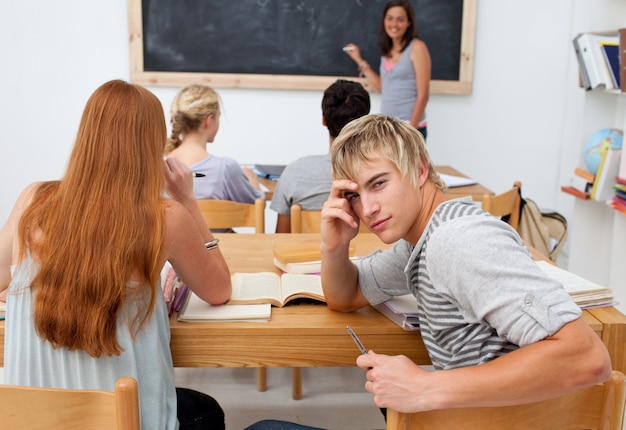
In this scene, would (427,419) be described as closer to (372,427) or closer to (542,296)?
(542,296)

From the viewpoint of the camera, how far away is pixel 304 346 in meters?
1.52

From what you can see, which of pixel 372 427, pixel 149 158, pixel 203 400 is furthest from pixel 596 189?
pixel 149 158

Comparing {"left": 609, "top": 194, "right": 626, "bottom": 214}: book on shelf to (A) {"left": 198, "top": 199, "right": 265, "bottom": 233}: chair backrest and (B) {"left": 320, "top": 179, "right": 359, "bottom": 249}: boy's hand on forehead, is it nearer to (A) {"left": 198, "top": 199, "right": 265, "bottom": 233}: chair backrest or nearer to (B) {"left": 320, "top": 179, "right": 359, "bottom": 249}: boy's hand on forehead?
(A) {"left": 198, "top": 199, "right": 265, "bottom": 233}: chair backrest

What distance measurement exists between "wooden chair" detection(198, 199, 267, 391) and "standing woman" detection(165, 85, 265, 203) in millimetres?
337

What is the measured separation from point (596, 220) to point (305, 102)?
1.88 meters

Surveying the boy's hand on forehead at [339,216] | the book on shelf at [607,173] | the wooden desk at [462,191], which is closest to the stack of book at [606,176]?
the book on shelf at [607,173]

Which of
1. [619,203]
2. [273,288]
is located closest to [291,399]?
[273,288]

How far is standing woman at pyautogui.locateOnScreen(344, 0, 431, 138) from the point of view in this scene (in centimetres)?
413

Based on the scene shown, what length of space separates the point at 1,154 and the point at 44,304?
12.0 ft

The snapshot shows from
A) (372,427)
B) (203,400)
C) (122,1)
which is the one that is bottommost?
(372,427)

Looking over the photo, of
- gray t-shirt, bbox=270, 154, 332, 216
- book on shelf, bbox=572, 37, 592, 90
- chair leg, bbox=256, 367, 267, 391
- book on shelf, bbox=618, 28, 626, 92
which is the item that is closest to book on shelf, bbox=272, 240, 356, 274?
gray t-shirt, bbox=270, 154, 332, 216

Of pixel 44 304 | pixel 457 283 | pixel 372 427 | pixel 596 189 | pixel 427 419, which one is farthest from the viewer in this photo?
pixel 596 189

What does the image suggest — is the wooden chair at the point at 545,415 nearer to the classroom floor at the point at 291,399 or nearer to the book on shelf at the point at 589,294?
the book on shelf at the point at 589,294

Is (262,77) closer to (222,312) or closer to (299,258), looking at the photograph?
(299,258)
